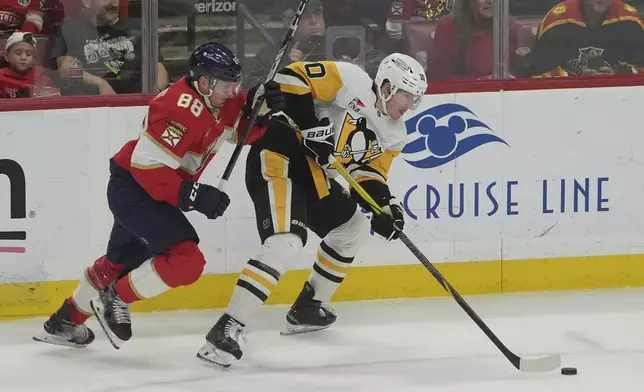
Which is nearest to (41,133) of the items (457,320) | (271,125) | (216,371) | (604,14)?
(271,125)

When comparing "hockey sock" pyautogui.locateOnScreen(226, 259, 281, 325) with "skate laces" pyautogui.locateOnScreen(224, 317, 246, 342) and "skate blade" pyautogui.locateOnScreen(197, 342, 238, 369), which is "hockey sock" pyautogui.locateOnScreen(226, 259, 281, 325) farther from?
"skate blade" pyautogui.locateOnScreen(197, 342, 238, 369)

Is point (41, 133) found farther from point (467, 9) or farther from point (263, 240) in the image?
point (467, 9)

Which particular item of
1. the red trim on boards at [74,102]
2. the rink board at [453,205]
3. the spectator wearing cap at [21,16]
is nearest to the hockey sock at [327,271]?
the rink board at [453,205]

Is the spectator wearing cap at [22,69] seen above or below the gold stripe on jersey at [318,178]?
above

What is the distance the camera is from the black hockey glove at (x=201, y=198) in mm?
3980

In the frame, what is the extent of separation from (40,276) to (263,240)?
1014 millimetres

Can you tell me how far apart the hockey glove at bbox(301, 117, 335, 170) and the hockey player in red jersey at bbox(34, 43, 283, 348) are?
0.56ft

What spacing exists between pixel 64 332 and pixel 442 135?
1.69 meters

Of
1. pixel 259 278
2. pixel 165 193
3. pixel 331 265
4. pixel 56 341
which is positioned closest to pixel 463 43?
pixel 331 265

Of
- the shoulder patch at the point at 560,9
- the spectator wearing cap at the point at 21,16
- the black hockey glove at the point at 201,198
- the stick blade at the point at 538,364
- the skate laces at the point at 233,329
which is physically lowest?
the stick blade at the point at 538,364

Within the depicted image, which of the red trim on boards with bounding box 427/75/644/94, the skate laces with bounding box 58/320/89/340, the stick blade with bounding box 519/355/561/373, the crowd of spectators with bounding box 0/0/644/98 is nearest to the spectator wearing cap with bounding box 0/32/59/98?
the crowd of spectators with bounding box 0/0/644/98

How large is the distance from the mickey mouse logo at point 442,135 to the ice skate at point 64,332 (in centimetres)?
147

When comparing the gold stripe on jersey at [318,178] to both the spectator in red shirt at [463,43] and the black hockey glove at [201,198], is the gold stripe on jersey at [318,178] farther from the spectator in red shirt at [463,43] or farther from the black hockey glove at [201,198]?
the spectator in red shirt at [463,43]

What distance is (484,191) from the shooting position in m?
5.14
